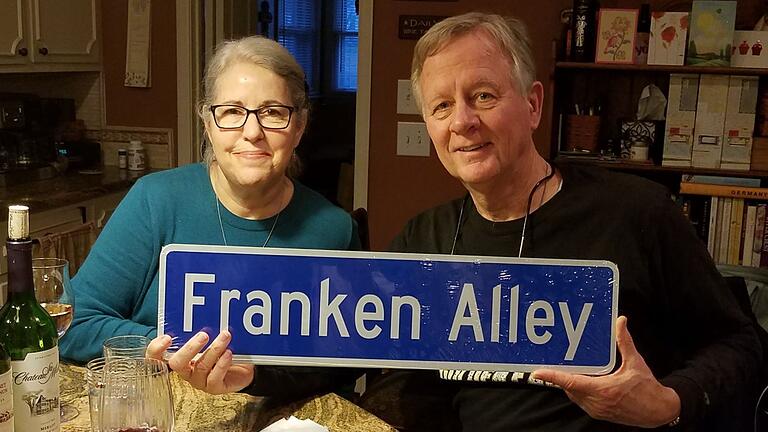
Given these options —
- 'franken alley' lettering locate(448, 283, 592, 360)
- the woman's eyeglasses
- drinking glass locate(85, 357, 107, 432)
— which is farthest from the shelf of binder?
drinking glass locate(85, 357, 107, 432)

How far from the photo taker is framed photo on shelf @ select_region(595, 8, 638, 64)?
9.62 ft

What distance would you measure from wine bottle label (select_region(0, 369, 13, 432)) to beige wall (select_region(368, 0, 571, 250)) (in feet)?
8.64

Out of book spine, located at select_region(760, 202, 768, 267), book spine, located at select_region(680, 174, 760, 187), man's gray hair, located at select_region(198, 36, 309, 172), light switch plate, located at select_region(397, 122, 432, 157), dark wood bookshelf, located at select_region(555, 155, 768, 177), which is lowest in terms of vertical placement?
book spine, located at select_region(760, 202, 768, 267)

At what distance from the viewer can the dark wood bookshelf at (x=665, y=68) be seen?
9.32ft

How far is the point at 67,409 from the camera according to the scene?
3.93 feet

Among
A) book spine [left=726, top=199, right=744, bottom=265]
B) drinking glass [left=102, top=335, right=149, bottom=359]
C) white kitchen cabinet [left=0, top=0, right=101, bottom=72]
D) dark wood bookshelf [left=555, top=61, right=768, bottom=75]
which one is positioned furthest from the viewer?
white kitchen cabinet [left=0, top=0, right=101, bottom=72]

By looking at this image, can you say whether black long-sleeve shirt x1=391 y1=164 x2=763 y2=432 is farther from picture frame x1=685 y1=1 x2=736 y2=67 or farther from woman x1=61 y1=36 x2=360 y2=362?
picture frame x1=685 y1=1 x2=736 y2=67

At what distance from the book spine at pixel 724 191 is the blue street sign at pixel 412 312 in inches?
83.5

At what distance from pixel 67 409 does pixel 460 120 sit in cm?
78

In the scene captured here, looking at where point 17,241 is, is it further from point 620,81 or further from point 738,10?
point 738,10

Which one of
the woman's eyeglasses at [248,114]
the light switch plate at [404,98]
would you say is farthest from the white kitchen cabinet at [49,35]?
the woman's eyeglasses at [248,114]

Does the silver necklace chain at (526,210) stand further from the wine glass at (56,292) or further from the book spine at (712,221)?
the book spine at (712,221)

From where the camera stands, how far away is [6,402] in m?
0.94

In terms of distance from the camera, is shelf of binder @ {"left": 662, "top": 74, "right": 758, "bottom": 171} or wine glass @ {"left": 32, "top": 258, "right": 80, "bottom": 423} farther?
shelf of binder @ {"left": 662, "top": 74, "right": 758, "bottom": 171}
